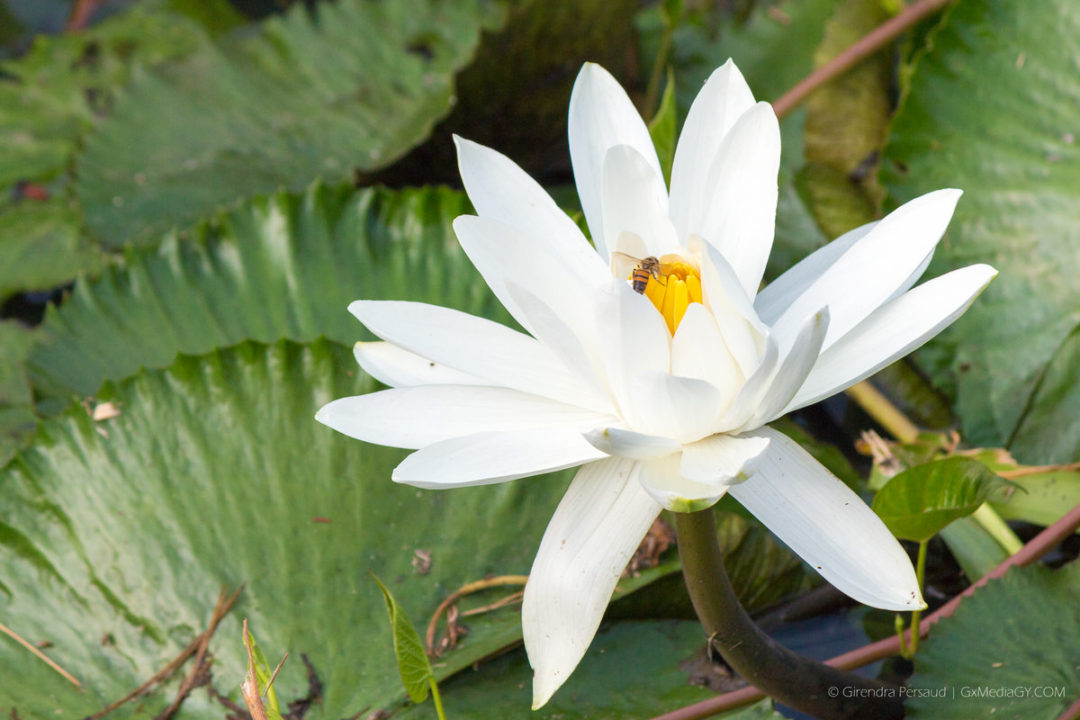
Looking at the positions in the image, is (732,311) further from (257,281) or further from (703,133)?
(257,281)

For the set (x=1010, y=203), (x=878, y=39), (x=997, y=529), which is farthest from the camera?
(x=878, y=39)

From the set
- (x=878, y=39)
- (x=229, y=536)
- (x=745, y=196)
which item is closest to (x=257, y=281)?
(x=229, y=536)

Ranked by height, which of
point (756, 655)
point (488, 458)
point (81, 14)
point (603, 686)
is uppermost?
point (81, 14)

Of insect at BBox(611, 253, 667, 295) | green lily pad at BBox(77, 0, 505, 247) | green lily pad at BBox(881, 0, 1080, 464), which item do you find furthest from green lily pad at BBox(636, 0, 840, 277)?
insect at BBox(611, 253, 667, 295)

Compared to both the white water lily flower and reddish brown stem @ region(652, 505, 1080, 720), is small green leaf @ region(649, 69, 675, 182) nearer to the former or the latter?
the white water lily flower

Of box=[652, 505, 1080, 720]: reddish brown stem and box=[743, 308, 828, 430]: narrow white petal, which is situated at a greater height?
box=[743, 308, 828, 430]: narrow white petal
